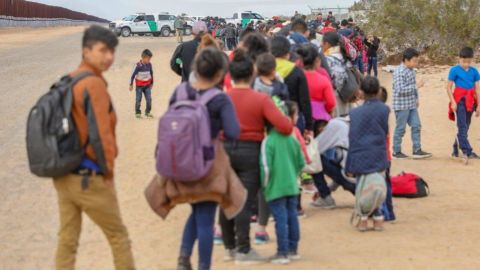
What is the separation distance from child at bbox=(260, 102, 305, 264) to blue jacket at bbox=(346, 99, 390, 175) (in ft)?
3.22

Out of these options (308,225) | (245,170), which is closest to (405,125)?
(308,225)

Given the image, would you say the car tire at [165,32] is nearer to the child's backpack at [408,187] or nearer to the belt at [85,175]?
the child's backpack at [408,187]

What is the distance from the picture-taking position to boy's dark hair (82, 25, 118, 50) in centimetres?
527

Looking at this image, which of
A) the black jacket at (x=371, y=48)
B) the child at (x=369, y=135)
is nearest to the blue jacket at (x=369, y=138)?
the child at (x=369, y=135)

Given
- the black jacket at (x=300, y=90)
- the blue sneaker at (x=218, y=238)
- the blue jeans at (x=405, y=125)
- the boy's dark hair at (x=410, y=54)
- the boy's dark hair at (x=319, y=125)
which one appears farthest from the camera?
the blue jeans at (x=405, y=125)

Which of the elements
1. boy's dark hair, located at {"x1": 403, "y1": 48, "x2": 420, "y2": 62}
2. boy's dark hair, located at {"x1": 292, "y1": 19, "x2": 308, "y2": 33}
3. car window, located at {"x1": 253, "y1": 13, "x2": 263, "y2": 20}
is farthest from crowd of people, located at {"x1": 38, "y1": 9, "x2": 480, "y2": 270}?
car window, located at {"x1": 253, "y1": 13, "x2": 263, "y2": 20}

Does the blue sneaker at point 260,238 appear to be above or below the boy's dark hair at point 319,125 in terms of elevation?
below

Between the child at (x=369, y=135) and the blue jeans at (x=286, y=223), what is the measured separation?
3.61ft

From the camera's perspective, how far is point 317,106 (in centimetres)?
841

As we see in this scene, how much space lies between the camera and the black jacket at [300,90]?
7613mm

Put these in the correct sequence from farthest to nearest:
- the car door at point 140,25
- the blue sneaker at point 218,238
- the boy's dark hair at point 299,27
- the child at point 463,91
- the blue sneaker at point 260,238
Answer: the car door at point 140,25
the child at point 463,91
the boy's dark hair at point 299,27
the blue sneaker at point 218,238
the blue sneaker at point 260,238

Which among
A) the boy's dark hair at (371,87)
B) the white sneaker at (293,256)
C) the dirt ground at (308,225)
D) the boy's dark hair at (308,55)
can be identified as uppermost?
the boy's dark hair at (308,55)

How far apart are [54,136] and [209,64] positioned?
1253 mm

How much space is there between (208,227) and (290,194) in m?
0.92
